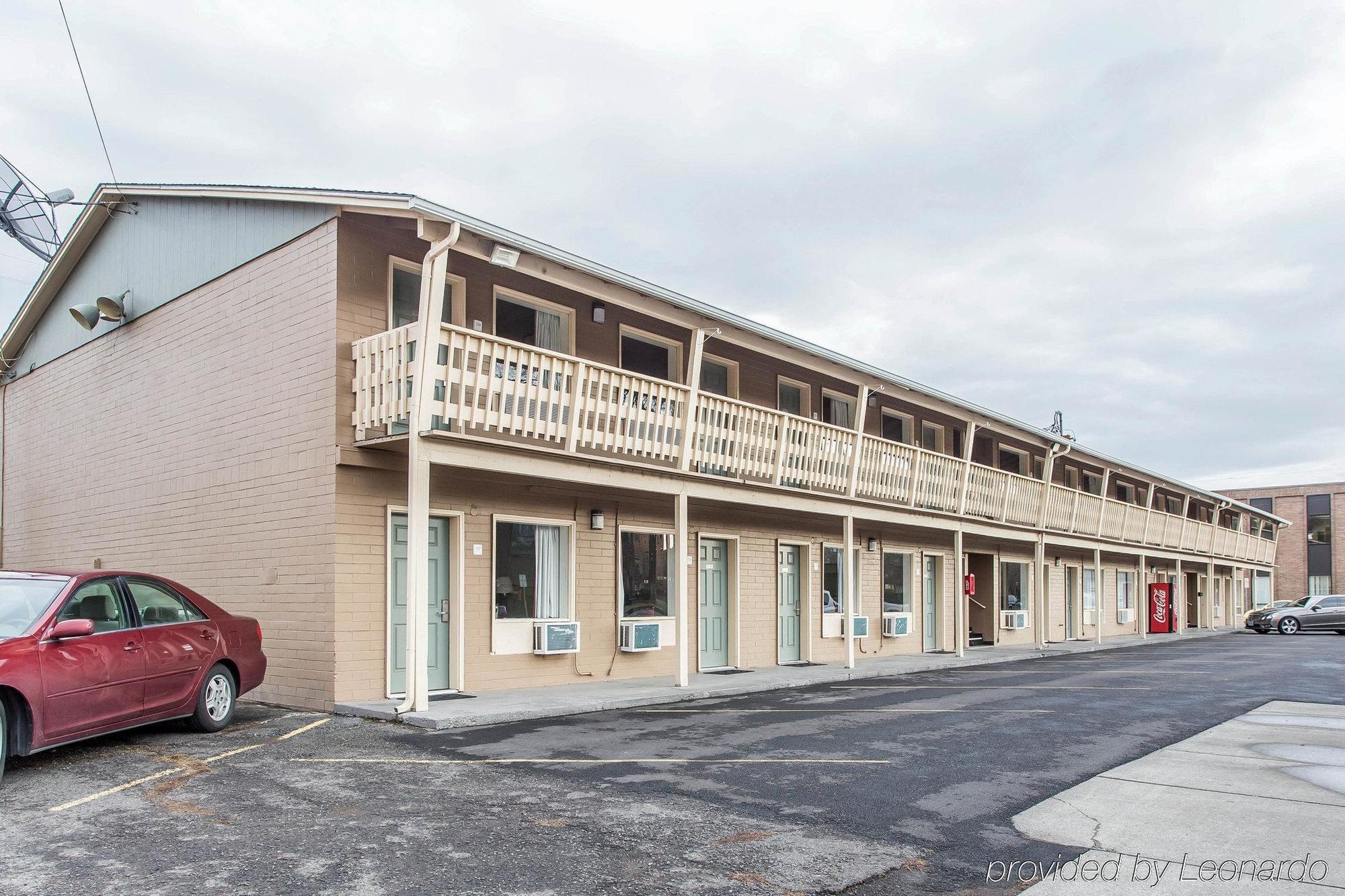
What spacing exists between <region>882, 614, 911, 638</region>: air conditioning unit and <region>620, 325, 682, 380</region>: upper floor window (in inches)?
309

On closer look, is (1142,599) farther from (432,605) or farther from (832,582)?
(432,605)

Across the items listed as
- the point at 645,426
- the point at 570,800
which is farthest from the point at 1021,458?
the point at 570,800

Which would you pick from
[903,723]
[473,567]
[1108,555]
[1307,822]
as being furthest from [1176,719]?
[1108,555]

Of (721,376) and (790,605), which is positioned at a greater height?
(721,376)

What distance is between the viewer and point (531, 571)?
Result: 13.5 m

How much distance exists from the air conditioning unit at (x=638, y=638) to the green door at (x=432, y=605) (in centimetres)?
305

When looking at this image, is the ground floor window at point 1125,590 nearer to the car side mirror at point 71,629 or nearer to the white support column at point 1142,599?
the white support column at point 1142,599

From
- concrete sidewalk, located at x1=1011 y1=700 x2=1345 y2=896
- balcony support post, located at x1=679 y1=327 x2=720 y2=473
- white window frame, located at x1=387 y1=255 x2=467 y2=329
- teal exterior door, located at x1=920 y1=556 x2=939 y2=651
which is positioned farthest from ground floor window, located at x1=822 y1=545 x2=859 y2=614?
concrete sidewalk, located at x1=1011 y1=700 x2=1345 y2=896

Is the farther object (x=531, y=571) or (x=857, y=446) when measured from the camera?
(x=857, y=446)

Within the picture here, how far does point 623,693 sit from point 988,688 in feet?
18.5

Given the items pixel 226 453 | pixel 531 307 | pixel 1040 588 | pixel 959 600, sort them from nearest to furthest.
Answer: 1. pixel 226 453
2. pixel 531 307
3. pixel 959 600
4. pixel 1040 588

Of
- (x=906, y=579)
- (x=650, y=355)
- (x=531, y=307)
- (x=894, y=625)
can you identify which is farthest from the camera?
(x=906, y=579)

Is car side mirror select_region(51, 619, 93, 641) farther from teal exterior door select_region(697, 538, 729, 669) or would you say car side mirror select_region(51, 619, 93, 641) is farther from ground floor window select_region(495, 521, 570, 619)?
teal exterior door select_region(697, 538, 729, 669)

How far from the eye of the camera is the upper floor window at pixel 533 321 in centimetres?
1364
